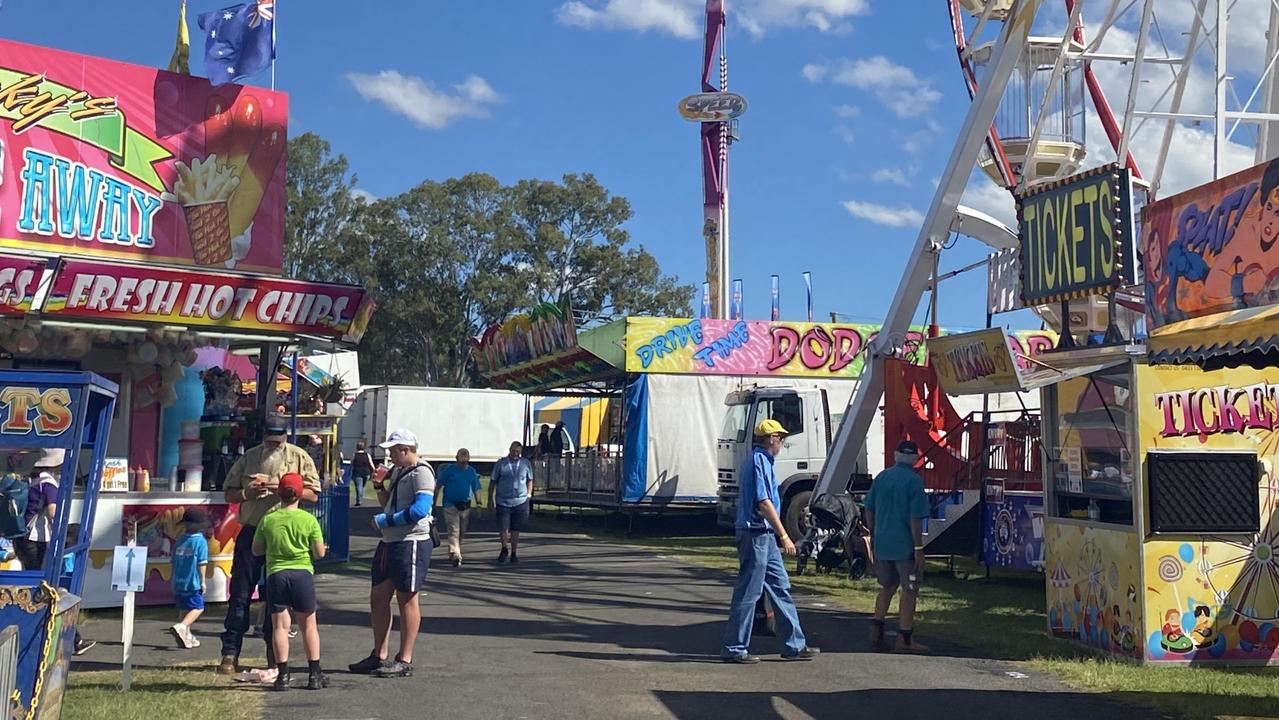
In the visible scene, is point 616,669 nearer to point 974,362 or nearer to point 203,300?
point 974,362

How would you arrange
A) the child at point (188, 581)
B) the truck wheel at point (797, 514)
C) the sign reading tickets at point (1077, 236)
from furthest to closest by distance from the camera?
the truck wheel at point (797, 514), the sign reading tickets at point (1077, 236), the child at point (188, 581)

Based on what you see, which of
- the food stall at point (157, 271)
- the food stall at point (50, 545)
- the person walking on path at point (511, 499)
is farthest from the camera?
the person walking on path at point (511, 499)

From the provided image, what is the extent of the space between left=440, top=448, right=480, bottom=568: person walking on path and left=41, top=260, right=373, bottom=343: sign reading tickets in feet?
12.4

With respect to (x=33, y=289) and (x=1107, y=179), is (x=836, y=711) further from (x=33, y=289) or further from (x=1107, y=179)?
(x=33, y=289)

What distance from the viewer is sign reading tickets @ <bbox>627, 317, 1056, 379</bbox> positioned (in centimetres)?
2406

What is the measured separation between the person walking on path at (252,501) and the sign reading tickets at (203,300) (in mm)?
3473

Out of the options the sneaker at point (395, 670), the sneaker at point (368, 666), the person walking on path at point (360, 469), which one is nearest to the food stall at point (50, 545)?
the sneaker at point (368, 666)

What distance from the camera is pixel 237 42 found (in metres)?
16.4

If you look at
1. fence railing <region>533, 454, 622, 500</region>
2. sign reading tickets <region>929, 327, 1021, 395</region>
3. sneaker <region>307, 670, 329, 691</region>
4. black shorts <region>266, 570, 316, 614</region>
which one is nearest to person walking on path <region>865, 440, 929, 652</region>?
sign reading tickets <region>929, 327, 1021, 395</region>

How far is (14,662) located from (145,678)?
3948mm

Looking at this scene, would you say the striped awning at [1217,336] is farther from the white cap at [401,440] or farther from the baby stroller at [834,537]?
the baby stroller at [834,537]

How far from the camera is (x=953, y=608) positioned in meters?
13.3

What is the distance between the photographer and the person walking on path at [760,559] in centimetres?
975

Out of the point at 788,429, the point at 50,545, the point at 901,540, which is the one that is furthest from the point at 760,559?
the point at 788,429
